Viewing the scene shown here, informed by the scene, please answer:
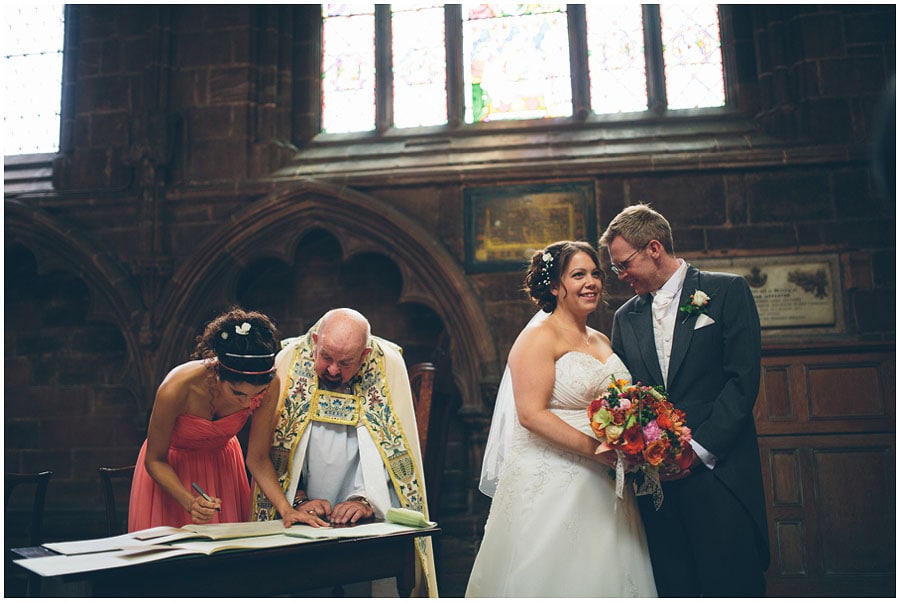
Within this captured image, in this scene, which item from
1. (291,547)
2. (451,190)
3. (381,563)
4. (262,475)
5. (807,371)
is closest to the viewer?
(291,547)

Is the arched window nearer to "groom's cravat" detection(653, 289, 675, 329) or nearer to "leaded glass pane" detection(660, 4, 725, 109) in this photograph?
"leaded glass pane" detection(660, 4, 725, 109)

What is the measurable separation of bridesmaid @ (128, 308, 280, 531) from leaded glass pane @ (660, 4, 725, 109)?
496 centimetres

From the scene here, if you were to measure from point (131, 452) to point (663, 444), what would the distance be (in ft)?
17.7

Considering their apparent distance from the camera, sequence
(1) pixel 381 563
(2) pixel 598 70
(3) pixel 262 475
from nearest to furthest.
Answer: (1) pixel 381 563
(3) pixel 262 475
(2) pixel 598 70

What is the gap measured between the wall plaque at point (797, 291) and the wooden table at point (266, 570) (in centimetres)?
426

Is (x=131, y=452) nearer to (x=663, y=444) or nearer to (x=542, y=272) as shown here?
(x=542, y=272)

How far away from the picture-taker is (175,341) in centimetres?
659

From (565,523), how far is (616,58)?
16.7 feet

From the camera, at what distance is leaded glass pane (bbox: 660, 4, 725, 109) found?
6887mm

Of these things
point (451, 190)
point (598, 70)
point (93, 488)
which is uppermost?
point (598, 70)

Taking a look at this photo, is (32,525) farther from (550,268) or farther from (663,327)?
(663,327)

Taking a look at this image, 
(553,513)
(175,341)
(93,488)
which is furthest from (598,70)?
(93,488)

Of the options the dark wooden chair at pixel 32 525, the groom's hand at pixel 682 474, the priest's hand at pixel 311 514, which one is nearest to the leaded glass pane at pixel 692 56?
the groom's hand at pixel 682 474

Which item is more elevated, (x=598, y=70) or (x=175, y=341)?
(x=598, y=70)
